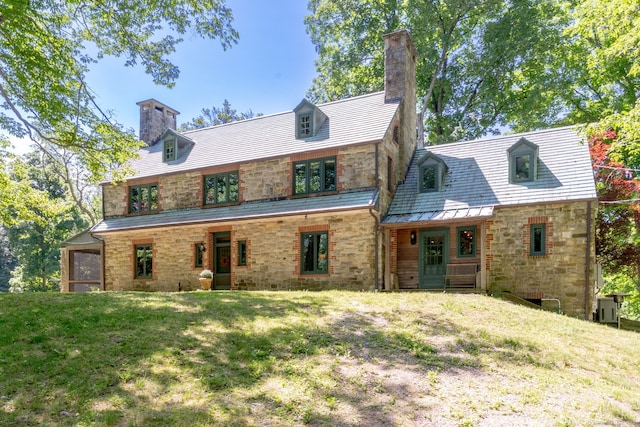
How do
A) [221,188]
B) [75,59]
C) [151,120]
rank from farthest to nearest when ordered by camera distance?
1. [151,120]
2. [221,188]
3. [75,59]

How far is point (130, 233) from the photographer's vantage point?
61.3ft

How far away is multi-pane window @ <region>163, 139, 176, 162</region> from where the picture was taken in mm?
20078

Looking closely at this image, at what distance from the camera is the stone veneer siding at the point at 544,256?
42.3ft

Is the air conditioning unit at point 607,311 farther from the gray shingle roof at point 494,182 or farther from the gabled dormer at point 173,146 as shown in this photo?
the gabled dormer at point 173,146

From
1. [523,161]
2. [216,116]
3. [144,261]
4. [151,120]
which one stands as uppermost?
[216,116]

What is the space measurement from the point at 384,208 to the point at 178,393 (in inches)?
438

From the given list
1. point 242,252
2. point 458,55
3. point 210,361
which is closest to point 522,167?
point 242,252

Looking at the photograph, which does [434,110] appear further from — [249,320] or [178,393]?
[178,393]

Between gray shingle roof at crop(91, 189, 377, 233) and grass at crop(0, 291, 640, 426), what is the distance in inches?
222

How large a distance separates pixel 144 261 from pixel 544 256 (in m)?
15.8

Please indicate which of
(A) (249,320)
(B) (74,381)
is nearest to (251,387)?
(B) (74,381)

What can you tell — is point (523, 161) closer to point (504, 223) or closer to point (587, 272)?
point (504, 223)

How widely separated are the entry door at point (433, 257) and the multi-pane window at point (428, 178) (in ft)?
6.09

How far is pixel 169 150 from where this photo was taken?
20266 mm
